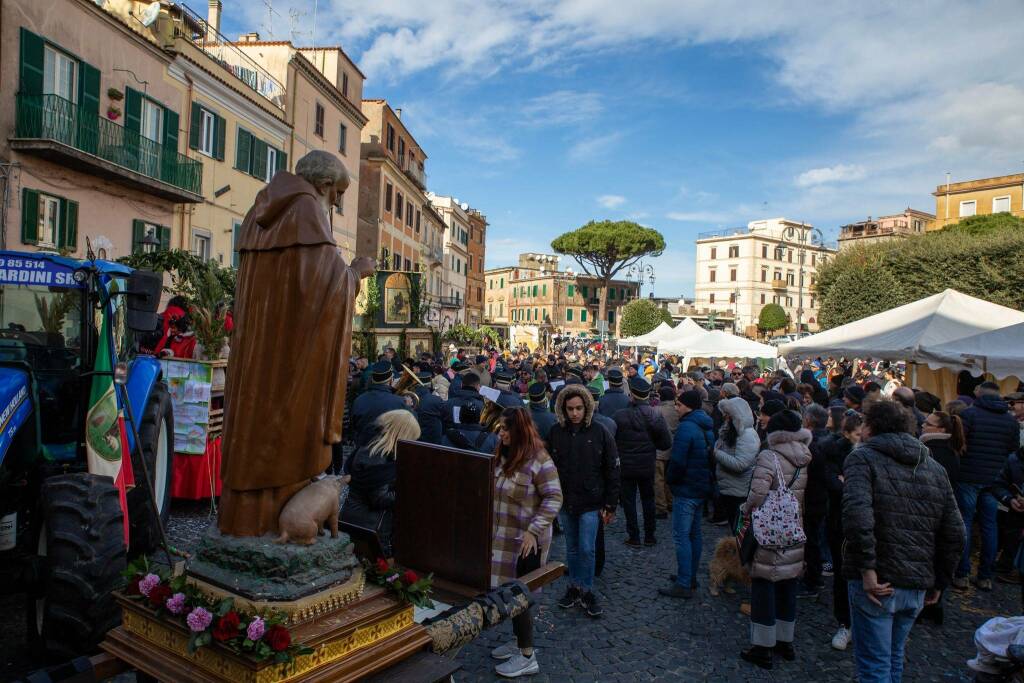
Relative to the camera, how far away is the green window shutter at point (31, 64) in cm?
1187

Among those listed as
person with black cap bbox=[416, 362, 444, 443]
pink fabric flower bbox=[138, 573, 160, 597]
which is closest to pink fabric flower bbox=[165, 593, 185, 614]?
pink fabric flower bbox=[138, 573, 160, 597]

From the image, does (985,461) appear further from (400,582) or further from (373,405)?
(400,582)

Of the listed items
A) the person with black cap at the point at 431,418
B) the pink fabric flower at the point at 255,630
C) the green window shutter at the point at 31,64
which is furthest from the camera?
the green window shutter at the point at 31,64

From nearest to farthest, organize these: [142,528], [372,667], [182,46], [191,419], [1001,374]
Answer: [372,667]
[142,528]
[191,419]
[1001,374]
[182,46]

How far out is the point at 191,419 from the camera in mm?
7371

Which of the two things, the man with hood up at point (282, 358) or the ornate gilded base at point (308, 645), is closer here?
the ornate gilded base at point (308, 645)

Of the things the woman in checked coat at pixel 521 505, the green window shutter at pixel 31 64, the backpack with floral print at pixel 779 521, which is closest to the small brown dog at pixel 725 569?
the backpack with floral print at pixel 779 521

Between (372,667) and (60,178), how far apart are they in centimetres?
1431

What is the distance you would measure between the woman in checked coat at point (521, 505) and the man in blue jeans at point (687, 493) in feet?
5.61

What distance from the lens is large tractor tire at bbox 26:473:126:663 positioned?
3.51m

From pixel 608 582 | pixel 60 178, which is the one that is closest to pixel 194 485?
pixel 608 582

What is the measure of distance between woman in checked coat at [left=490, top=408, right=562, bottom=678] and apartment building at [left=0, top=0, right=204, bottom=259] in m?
7.89

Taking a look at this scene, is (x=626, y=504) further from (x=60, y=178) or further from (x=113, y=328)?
(x=60, y=178)

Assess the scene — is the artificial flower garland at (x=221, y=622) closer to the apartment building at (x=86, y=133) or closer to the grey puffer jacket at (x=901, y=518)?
the grey puffer jacket at (x=901, y=518)
